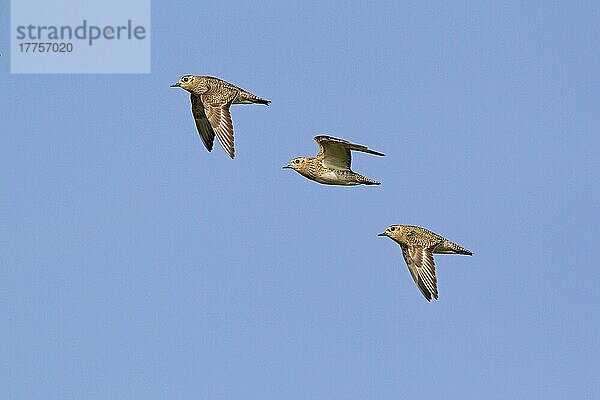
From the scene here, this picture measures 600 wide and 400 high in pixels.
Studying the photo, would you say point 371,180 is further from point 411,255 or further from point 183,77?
point 183,77

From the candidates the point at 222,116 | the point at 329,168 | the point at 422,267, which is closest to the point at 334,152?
the point at 329,168

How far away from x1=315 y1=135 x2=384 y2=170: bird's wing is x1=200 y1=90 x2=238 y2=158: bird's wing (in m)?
2.42

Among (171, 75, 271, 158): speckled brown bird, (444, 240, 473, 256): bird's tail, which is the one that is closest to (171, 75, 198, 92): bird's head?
(171, 75, 271, 158): speckled brown bird

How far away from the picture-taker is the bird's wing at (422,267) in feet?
155

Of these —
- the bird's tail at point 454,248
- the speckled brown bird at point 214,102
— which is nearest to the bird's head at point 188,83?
the speckled brown bird at point 214,102

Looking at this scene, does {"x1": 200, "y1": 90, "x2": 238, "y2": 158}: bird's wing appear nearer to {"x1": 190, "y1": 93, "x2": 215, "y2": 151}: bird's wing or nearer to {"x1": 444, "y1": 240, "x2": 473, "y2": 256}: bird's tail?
{"x1": 190, "y1": 93, "x2": 215, "y2": 151}: bird's wing

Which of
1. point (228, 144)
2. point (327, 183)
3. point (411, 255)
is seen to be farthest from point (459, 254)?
point (228, 144)

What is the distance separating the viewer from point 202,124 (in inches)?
1897

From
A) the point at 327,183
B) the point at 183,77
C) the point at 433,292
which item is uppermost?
the point at 183,77

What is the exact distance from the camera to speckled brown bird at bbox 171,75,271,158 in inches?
1769

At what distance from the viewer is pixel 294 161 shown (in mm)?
46406

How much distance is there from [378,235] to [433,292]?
2187 millimetres

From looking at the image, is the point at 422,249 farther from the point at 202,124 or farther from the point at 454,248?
the point at 202,124

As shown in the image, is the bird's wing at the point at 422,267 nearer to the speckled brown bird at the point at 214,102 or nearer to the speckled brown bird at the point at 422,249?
the speckled brown bird at the point at 422,249
